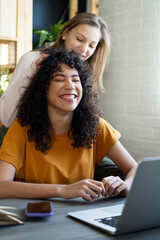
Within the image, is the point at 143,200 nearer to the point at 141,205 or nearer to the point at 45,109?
the point at 141,205

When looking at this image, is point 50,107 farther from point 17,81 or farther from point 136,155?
point 136,155

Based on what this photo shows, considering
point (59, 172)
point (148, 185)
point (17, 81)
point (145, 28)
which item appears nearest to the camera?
point (148, 185)

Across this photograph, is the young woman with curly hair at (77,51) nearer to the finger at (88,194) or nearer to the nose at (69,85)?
the nose at (69,85)

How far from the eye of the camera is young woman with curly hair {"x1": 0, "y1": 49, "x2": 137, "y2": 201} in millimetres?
1555

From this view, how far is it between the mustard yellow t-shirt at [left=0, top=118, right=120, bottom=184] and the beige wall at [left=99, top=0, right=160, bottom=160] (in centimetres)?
250

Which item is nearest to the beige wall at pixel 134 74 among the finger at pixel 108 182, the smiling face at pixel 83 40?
the smiling face at pixel 83 40

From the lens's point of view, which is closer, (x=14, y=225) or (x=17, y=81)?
(x=14, y=225)

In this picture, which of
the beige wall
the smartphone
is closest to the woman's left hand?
the smartphone

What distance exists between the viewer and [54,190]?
1.25m

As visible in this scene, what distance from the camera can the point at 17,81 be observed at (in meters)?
2.01

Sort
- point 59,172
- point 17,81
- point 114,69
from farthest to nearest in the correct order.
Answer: point 114,69 → point 17,81 → point 59,172

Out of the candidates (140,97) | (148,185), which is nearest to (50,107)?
(148,185)

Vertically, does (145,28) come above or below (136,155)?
above

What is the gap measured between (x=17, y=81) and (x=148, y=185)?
134 cm
